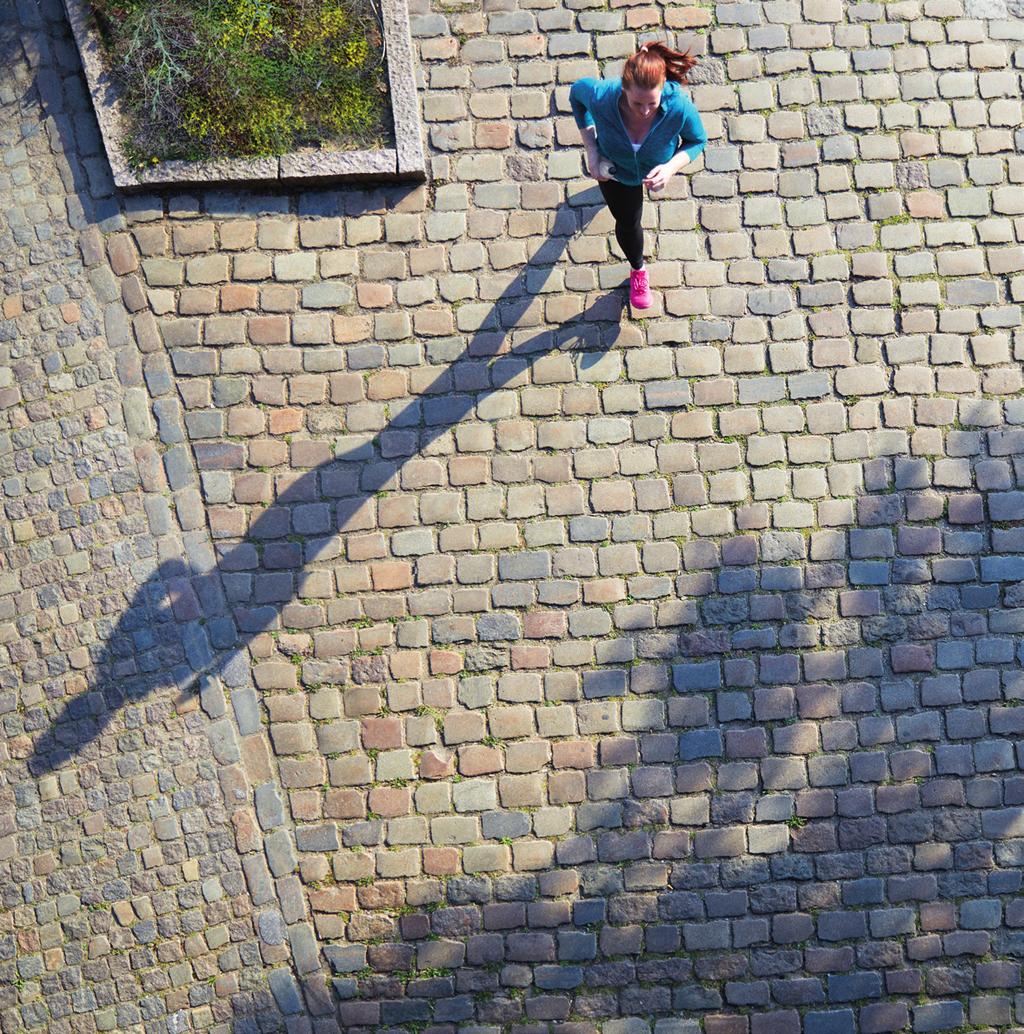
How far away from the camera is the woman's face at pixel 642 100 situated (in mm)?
4062

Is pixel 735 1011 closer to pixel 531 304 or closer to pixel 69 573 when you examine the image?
pixel 531 304

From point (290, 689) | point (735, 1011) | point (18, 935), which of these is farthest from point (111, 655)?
point (735, 1011)

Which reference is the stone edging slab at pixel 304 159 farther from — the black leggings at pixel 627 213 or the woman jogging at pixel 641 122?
the woman jogging at pixel 641 122

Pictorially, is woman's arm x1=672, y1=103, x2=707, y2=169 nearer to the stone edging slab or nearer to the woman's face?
the woman's face

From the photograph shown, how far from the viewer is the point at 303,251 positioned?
5664mm

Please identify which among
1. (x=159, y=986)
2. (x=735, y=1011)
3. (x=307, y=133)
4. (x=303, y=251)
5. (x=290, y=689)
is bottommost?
(x=735, y=1011)

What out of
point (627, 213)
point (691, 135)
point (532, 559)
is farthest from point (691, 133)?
point (532, 559)

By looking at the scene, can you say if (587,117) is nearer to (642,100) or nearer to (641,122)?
(641,122)

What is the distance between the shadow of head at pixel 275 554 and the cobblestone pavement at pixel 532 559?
2 cm

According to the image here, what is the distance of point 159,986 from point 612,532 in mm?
3313

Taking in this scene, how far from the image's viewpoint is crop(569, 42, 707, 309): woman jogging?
4.06 meters

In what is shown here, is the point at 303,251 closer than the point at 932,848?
No

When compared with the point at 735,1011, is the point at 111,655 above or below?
above

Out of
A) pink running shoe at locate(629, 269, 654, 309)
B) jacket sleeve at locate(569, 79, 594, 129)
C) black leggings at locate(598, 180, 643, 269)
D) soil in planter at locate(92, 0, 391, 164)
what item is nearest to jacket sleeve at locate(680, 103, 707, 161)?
black leggings at locate(598, 180, 643, 269)
